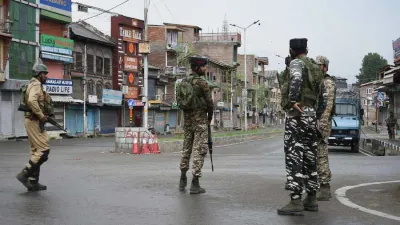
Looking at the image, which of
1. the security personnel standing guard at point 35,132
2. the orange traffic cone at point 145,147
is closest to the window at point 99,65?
the orange traffic cone at point 145,147

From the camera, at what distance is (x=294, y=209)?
6.43m

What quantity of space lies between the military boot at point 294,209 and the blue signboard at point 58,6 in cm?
4188

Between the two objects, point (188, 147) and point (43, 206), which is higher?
point (188, 147)

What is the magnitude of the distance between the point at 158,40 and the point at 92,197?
216 ft

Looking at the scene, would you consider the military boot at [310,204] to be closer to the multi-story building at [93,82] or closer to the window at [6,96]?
the window at [6,96]

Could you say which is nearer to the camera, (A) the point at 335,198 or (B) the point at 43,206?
(B) the point at 43,206

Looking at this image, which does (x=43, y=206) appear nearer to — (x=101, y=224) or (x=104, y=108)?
(x=101, y=224)

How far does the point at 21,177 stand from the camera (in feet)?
27.7

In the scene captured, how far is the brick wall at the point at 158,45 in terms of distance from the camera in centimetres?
7218

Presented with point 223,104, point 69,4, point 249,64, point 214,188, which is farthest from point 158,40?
point 214,188

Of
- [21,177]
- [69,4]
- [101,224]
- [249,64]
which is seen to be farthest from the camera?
[249,64]

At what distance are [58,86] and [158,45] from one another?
27.8 meters

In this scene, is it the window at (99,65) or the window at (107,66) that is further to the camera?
the window at (107,66)

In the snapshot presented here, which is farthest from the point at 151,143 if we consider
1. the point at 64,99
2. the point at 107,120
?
the point at 107,120
